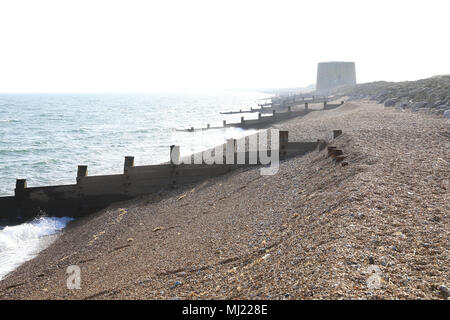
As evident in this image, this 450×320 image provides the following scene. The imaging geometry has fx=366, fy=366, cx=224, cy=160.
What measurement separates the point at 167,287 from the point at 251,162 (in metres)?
7.93

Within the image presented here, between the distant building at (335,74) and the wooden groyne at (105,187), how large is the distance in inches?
3646

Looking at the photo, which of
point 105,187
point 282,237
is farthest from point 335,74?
point 282,237

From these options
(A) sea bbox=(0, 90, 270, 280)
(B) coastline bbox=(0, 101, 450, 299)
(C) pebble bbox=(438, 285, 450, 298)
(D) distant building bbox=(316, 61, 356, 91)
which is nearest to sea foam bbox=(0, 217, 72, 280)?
(A) sea bbox=(0, 90, 270, 280)

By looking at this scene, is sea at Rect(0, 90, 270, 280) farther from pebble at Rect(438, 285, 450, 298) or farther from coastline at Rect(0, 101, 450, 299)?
pebble at Rect(438, 285, 450, 298)

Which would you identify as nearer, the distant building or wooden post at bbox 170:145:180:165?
wooden post at bbox 170:145:180:165

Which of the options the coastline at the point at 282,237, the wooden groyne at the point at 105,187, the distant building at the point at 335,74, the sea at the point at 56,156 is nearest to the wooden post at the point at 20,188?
the wooden groyne at the point at 105,187

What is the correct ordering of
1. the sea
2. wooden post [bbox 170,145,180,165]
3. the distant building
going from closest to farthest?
the sea
wooden post [bbox 170,145,180,165]
the distant building

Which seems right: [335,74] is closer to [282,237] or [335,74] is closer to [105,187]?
[105,187]

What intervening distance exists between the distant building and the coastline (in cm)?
9465

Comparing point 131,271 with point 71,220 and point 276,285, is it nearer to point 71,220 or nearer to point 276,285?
point 276,285

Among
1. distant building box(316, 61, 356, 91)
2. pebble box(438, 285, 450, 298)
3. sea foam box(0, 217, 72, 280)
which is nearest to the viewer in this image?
pebble box(438, 285, 450, 298)

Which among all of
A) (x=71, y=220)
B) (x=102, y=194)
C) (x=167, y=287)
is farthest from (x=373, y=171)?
(x=71, y=220)

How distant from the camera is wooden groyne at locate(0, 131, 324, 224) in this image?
40.2 ft
